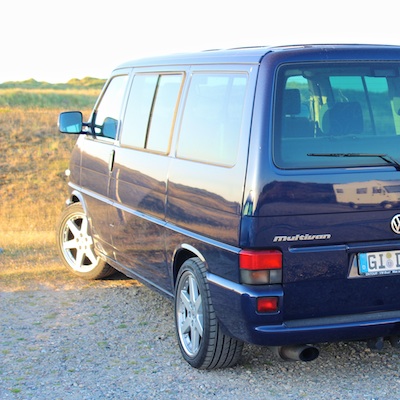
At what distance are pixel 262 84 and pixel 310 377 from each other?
1.78 m

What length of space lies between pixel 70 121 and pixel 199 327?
2.70 meters

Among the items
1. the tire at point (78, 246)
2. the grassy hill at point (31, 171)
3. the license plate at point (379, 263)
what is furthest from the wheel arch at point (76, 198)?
the license plate at point (379, 263)

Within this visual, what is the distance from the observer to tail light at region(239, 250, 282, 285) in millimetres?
4480

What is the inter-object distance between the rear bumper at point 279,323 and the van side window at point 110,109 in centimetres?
241

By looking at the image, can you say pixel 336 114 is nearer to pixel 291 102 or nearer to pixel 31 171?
pixel 291 102

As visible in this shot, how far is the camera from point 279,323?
15.1 ft

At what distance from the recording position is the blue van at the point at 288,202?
4.52 m

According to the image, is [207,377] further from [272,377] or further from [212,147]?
[212,147]

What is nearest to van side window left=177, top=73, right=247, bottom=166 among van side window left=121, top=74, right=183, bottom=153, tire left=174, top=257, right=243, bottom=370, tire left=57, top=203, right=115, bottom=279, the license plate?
van side window left=121, top=74, right=183, bottom=153

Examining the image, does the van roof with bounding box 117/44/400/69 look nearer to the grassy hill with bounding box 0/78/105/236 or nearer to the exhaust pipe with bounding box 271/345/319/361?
the exhaust pipe with bounding box 271/345/319/361

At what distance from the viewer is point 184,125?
216 inches

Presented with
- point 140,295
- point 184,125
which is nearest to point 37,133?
point 140,295

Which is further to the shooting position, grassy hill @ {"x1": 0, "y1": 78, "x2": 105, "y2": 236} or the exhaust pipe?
grassy hill @ {"x1": 0, "y1": 78, "x2": 105, "y2": 236}

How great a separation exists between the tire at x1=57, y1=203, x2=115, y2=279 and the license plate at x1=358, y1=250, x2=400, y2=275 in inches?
133
